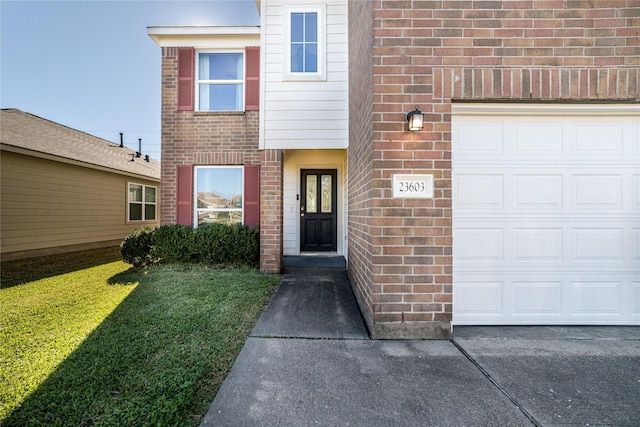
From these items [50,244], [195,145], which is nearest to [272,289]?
[195,145]

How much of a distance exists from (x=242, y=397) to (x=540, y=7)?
4.32m

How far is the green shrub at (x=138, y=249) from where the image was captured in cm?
586

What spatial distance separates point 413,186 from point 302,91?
3523mm

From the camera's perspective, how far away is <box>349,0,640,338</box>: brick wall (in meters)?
2.58

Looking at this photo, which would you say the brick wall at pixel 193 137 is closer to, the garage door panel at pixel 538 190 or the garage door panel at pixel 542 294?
the garage door panel at pixel 538 190

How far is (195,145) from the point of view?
6.28 meters

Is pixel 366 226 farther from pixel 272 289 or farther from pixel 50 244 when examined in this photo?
pixel 50 244

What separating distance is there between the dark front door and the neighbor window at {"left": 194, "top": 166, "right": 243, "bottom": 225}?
165 centimetres

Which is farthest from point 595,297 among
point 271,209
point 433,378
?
point 271,209

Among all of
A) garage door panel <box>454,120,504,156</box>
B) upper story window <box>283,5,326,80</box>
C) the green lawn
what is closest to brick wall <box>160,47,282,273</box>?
upper story window <box>283,5,326,80</box>

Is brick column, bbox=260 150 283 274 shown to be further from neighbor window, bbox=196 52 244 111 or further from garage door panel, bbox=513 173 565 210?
garage door panel, bbox=513 173 565 210

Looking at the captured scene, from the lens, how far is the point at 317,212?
6.98 meters

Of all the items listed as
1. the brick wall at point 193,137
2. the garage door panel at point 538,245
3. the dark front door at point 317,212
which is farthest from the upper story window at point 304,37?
the garage door panel at point 538,245

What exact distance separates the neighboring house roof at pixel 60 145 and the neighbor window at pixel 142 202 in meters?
0.60
